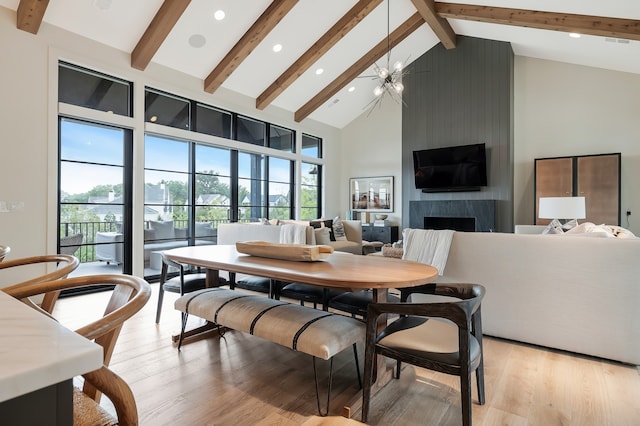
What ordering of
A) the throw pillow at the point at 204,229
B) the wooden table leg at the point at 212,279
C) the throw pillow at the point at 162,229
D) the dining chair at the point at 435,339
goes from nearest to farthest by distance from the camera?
1. the dining chair at the point at 435,339
2. the wooden table leg at the point at 212,279
3. the throw pillow at the point at 162,229
4. the throw pillow at the point at 204,229

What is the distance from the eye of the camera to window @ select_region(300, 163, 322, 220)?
8.05 m

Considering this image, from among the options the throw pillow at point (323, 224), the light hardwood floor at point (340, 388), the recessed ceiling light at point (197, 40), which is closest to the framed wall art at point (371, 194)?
the throw pillow at point (323, 224)

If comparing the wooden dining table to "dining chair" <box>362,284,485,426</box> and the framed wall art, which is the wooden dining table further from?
the framed wall art

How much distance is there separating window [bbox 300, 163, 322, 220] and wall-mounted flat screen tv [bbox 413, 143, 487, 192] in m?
2.33

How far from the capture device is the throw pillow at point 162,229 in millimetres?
5160

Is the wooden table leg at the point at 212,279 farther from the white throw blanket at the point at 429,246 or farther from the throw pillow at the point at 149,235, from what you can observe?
the throw pillow at the point at 149,235

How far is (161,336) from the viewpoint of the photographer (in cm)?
287

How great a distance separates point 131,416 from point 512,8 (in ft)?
20.6

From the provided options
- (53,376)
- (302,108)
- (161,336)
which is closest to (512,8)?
(302,108)

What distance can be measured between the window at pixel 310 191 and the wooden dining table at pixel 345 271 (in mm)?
5615

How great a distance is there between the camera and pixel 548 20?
4770 millimetres

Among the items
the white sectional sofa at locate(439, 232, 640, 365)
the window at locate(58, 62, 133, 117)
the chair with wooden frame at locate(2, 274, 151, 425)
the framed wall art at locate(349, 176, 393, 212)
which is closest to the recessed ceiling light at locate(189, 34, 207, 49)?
the window at locate(58, 62, 133, 117)

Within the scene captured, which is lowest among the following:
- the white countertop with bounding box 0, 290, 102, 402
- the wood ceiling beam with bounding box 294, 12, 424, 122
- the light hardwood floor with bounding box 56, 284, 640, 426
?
the light hardwood floor with bounding box 56, 284, 640, 426

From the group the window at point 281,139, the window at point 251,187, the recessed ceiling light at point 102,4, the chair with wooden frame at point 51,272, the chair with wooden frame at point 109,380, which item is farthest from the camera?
the window at point 281,139
